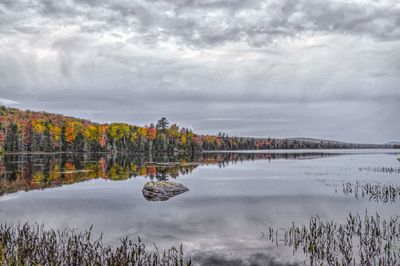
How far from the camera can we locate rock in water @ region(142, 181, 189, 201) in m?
32.1

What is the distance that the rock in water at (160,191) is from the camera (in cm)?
3212

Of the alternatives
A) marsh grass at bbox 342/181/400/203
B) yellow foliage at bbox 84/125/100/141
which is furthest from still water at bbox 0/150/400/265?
yellow foliage at bbox 84/125/100/141

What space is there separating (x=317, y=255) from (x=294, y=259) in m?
1.20

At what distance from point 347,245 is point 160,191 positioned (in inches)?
791

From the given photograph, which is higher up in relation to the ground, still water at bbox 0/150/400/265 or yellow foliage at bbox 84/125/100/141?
yellow foliage at bbox 84/125/100/141

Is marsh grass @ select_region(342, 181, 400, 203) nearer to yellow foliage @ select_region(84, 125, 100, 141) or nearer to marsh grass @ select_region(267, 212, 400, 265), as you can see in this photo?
marsh grass @ select_region(267, 212, 400, 265)

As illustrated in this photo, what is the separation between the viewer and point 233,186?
42.6 m

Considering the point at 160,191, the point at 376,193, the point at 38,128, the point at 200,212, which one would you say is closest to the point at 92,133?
the point at 38,128

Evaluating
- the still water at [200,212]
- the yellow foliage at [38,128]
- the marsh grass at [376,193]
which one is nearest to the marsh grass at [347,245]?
the still water at [200,212]

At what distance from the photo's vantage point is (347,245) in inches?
642

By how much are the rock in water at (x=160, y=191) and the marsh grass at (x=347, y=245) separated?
15.1 metres

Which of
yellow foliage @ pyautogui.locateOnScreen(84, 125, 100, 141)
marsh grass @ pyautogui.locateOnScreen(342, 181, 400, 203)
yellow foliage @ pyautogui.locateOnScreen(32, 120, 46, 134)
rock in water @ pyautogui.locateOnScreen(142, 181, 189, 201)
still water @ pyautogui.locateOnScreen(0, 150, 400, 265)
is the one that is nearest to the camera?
still water @ pyautogui.locateOnScreen(0, 150, 400, 265)

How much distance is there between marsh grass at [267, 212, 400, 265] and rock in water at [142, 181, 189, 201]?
49.7 feet

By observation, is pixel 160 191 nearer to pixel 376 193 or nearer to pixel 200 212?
pixel 200 212
